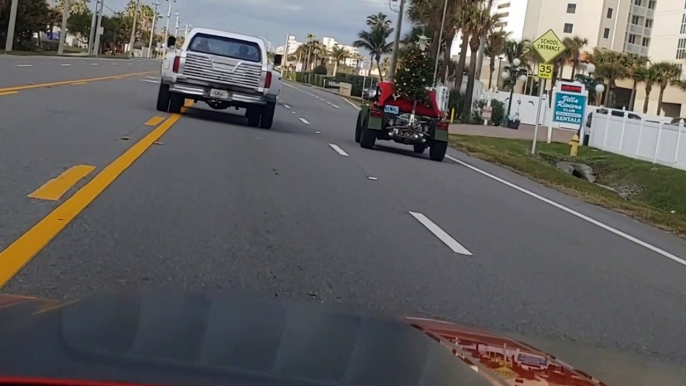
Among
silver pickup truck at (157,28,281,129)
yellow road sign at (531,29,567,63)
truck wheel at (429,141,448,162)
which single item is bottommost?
truck wheel at (429,141,448,162)

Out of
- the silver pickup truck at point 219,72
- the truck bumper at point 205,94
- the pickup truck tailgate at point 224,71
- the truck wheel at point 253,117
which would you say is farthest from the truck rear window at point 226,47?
the truck wheel at point 253,117

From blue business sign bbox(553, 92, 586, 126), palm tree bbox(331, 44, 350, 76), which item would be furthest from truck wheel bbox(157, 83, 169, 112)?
palm tree bbox(331, 44, 350, 76)

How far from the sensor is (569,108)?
34.0m

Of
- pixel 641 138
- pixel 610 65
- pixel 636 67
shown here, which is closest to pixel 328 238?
pixel 641 138

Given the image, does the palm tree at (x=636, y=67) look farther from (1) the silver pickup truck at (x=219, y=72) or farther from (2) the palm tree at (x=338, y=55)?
(2) the palm tree at (x=338, y=55)

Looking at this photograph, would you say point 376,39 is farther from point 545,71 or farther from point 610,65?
point 545,71

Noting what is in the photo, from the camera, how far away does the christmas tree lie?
73.5 ft

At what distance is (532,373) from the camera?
367 cm

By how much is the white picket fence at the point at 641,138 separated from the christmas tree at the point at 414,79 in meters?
12.5

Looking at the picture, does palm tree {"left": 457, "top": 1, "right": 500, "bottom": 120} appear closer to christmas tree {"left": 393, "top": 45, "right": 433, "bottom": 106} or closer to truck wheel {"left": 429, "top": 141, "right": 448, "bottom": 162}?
christmas tree {"left": 393, "top": 45, "right": 433, "bottom": 106}

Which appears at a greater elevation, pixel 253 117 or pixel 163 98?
pixel 163 98

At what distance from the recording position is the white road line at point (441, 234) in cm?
1017

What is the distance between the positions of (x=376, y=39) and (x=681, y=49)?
139 feet

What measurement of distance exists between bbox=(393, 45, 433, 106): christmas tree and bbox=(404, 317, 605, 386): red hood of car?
1798 centimetres
